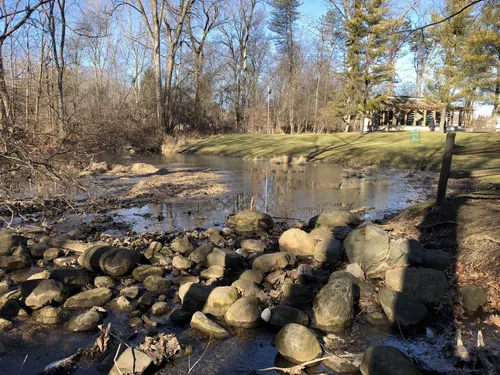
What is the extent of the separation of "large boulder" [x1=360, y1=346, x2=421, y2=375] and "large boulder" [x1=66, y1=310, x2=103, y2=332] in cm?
Result: 300

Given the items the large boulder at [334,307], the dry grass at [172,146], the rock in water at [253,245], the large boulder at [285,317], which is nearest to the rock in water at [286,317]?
the large boulder at [285,317]

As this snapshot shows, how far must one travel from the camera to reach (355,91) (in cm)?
3628

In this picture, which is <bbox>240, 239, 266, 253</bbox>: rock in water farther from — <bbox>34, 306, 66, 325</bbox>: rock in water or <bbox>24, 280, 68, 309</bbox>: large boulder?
<bbox>34, 306, 66, 325</bbox>: rock in water

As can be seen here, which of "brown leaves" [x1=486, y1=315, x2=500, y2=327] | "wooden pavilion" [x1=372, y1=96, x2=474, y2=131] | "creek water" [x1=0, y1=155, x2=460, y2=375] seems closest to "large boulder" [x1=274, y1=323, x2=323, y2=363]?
"creek water" [x1=0, y1=155, x2=460, y2=375]

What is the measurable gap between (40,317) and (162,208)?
21.0 feet

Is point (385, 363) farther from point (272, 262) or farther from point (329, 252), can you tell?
point (329, 252)

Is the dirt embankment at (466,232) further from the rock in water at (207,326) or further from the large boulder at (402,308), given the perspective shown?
the rock in water at (207,326)

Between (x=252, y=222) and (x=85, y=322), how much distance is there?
4863mm

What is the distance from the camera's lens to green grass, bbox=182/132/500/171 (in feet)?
67.0

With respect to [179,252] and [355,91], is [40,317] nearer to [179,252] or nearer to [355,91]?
[179,252]

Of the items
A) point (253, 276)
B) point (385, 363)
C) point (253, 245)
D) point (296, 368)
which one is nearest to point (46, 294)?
point (253, 276)

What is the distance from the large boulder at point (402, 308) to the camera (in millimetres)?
4682

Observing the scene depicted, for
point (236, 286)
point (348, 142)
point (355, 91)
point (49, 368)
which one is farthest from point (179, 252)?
point (355, 91)

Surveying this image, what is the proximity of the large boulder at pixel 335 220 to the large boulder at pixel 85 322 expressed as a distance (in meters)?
5.36
